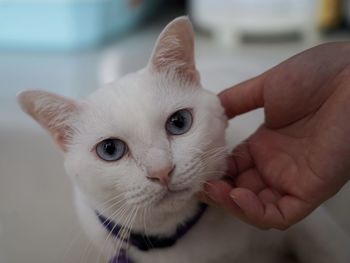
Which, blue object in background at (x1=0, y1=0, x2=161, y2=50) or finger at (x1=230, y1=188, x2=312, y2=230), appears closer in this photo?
finger at (x1=230, y1=188, x2=312, y2=230)

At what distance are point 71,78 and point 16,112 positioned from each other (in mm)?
398

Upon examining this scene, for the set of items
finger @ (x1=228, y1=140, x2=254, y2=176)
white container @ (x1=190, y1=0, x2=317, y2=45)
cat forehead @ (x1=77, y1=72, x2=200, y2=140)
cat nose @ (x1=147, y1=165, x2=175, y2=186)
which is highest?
cat forehead @ (x1=77, y1=72, x2=200, y2=140)

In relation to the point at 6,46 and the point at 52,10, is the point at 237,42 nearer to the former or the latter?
the point at 52,10

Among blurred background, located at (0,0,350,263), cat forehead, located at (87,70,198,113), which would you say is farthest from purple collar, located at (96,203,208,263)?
blurred background, located at (0,0,350,263)

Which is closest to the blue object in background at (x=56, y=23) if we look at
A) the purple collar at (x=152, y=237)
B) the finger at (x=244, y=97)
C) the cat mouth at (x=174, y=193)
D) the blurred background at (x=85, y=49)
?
the blurred background at (x=85, y=49)

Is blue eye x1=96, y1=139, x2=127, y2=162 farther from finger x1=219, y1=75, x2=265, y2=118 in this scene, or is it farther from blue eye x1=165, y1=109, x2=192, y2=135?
finger x1=219, y1=75, x2=265, y2=118

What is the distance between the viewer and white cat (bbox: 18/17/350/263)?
91 centimetres

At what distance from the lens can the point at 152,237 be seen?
1052 millimetres

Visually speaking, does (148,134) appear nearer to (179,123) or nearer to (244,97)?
(179,123)

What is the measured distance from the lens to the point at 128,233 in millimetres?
1031

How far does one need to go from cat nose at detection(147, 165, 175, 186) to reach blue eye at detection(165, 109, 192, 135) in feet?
0.33

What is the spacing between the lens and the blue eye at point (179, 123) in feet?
3.15

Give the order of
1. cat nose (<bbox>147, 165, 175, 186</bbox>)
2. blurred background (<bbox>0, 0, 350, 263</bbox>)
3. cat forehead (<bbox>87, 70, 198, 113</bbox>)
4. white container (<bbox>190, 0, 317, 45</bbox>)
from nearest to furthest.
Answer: cat nose (<bbox>147, 165, 175, 186</bbox>) < cat forehead (<bbox>87, 70, 198, 113</bbox>) < blurred background (<bbox>0, 0, 350, 263</bbox>) < white container (<bbox>190, 0, 317, 45</bbox>)

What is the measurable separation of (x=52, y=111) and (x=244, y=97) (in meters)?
0.41
